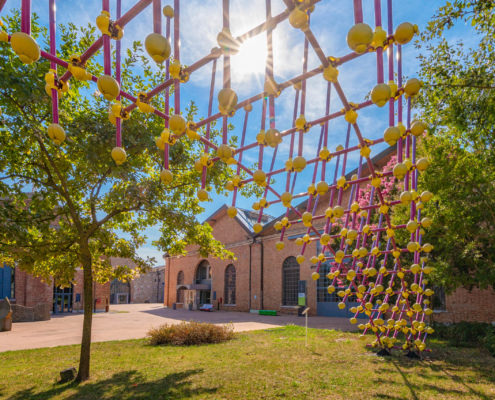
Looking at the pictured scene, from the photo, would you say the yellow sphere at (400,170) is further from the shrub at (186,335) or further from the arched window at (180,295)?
the arched window at (180,295)

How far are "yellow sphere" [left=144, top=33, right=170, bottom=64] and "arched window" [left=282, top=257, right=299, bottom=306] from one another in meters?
24.9

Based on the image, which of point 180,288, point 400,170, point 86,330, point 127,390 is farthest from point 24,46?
point 180,288

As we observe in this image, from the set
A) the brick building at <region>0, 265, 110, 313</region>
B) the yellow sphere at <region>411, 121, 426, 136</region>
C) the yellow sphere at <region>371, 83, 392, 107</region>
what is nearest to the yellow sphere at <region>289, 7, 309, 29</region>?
the yellow sphere at <region>371, 83, 392, 107</region>

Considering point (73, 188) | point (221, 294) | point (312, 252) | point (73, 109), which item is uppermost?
point (73, 109)

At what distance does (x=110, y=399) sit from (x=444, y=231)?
9382 mm

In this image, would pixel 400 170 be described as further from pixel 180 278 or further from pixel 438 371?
pixel 180 278

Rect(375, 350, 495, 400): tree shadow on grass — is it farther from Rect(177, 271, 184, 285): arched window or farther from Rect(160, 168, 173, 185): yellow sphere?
Rect(177, 271, 184, 285): arched window

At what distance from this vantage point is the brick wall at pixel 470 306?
15.0 m

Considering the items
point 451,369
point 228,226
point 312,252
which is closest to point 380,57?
point 451,369

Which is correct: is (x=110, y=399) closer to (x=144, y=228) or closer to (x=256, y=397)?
(x=256, y=397)

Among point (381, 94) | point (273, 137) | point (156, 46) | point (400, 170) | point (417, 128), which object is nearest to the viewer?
point (156, 46)

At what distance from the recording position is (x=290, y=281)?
2561 centimetres

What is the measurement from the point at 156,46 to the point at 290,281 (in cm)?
2571

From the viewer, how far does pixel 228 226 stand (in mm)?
32469
